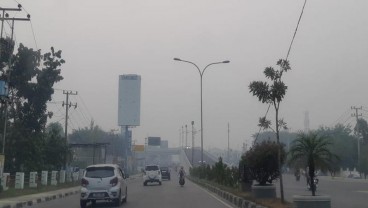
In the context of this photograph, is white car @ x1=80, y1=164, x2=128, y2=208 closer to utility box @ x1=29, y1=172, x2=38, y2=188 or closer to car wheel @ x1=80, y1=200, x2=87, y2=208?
car wheel @ x1=80, y1=200, x2=87, y2=208

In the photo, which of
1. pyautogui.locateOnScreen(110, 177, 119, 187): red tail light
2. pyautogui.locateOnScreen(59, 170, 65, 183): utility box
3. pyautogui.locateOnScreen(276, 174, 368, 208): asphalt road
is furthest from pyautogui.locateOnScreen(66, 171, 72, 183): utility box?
pyautogui.locateOnScreen(110, 177, 119, 187): red tail light

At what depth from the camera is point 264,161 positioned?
24.3 m

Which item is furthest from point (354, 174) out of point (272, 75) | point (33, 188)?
point (272, 75)

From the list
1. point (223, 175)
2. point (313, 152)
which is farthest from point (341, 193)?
point (313, 152)

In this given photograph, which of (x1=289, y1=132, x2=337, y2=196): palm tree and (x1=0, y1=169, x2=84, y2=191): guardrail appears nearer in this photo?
(x1=289, y1=132, x2=337, y2=196): palm tree

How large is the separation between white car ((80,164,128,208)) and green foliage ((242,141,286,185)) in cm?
653

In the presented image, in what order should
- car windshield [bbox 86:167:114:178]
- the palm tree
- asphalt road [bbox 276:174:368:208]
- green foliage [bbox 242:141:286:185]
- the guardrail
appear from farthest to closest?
the guardrail < green foliage [bbox 242:141:286:185] < asphalt road [bbox 276:174:368:208] < car windshield [bbox 86:167:114:178] < the palm tree

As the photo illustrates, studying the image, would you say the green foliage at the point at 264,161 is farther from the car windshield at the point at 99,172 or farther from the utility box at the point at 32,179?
the utility box at the point at 32,179

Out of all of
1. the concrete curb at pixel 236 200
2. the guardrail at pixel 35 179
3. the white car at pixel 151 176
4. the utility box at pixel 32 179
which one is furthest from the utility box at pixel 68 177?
the concrete curb at pixel 236 200

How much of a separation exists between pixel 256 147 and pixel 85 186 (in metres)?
8.23

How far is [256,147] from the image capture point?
81.4ft

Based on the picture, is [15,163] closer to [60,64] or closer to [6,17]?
[60,64]

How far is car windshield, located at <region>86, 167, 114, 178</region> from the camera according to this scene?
2142 centimetres

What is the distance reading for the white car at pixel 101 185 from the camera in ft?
68.9
